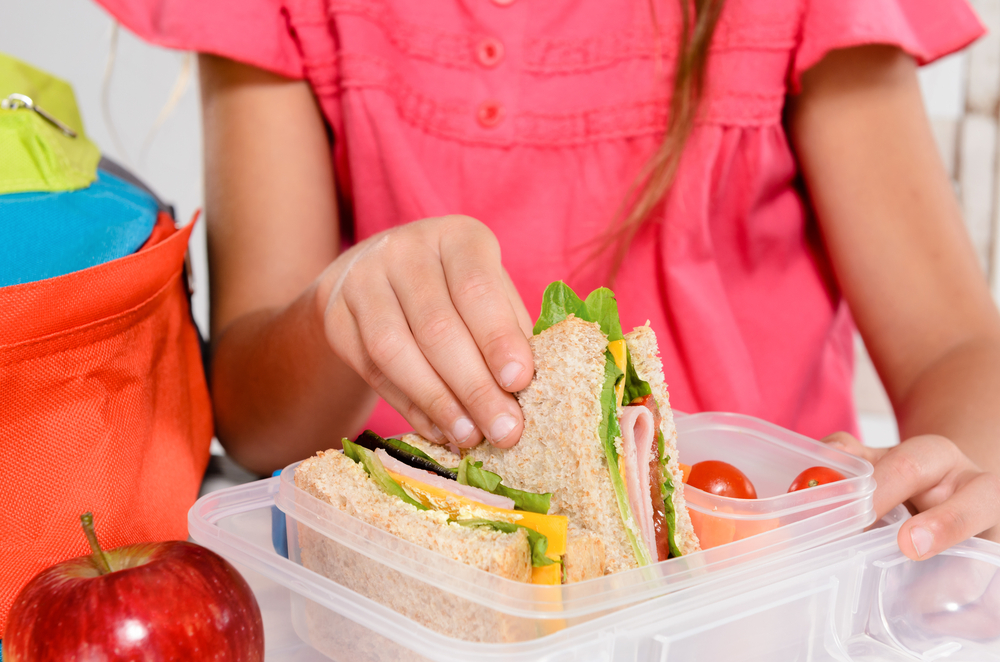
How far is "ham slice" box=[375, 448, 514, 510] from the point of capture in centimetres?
58

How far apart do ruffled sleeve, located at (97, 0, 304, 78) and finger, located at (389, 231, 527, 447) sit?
66cm

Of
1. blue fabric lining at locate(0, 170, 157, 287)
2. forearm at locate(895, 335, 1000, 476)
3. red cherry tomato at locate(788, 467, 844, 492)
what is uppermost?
blue fabric lining at locate(0, 170, 157, 287)

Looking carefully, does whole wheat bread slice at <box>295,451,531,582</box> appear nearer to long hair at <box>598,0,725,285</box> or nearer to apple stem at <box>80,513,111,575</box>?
apple stem at <box>80,513,111,575</box>

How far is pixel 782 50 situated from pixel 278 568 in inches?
37.6

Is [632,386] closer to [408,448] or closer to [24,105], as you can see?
[408,448]

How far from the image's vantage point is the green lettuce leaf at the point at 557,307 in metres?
0.66

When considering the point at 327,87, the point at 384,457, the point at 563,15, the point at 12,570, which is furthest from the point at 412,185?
the point at 12,570

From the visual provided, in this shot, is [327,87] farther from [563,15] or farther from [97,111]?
[97,111]

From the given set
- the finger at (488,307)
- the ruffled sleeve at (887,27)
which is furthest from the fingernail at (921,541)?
the ruffled sleeve at (887,27)

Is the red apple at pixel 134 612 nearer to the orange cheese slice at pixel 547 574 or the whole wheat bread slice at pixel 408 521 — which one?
the whole wheat bread slice at pixel 408 521

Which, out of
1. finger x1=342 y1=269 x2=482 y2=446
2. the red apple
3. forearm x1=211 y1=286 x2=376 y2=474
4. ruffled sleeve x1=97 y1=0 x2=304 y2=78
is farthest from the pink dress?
the red apple

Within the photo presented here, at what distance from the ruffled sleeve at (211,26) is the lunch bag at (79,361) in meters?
0.33

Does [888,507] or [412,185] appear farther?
[412,185]

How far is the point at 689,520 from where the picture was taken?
2.02ft
